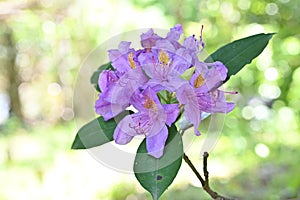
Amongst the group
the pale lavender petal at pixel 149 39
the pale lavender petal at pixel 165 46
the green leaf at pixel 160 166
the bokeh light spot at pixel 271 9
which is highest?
the bokeh light spot at pixel 271 9

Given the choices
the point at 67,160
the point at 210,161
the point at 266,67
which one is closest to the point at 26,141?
the point at 67,160

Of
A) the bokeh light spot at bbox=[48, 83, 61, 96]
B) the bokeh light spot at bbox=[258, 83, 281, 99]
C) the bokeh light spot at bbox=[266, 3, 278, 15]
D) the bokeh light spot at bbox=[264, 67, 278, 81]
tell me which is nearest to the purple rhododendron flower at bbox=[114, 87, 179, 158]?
the bokeh light spot at bbox=[266, 3, 278, 15]

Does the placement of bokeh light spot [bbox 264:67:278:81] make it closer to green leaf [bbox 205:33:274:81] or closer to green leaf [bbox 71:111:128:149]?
green leaf [bbox 205:33:274:81]

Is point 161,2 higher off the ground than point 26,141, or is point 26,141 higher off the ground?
point 161,2

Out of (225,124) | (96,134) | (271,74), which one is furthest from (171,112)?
(225,124)

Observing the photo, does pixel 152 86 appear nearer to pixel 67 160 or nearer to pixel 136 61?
pixel 136 61

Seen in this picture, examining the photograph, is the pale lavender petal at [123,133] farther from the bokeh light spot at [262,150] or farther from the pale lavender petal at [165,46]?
the bokeh light spot at [262,150]

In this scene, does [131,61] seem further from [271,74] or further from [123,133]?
[271,74]

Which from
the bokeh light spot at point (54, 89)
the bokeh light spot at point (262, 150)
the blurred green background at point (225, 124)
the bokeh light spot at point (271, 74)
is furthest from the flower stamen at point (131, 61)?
the bokeh light spot at point (54, 89)
